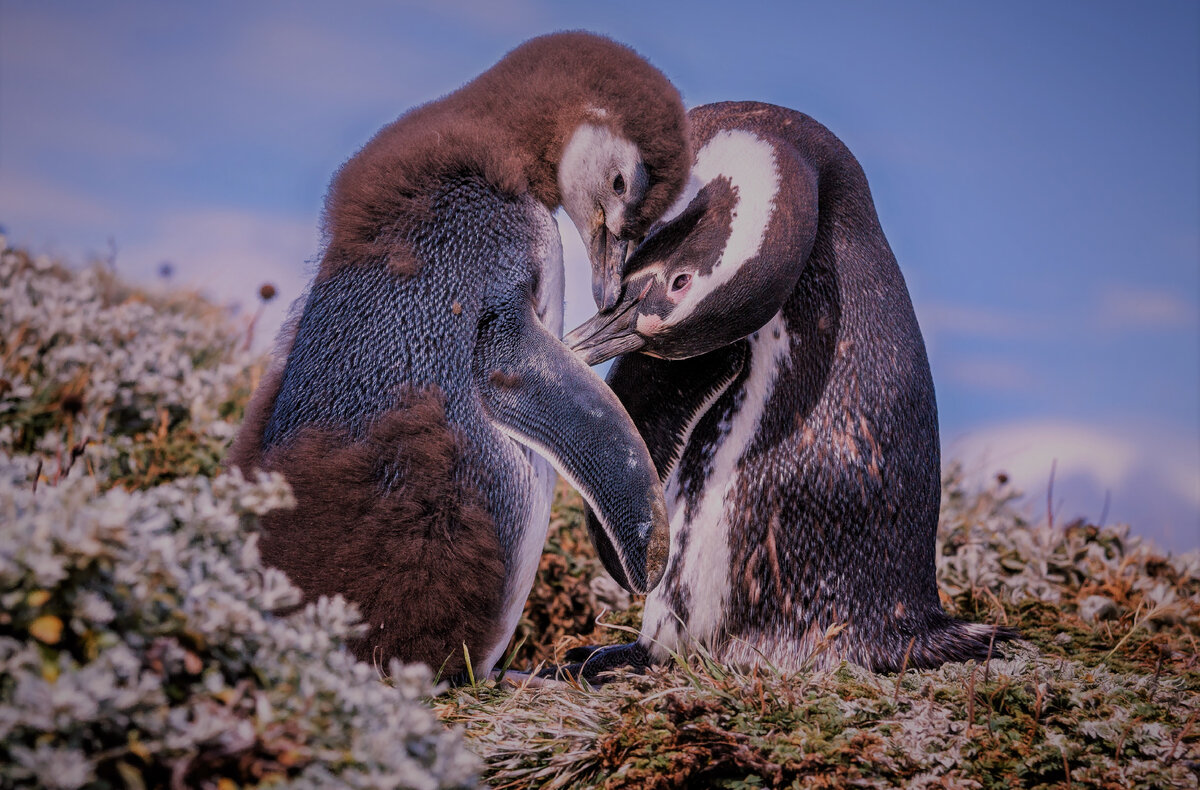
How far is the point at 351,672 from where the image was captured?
1411mm

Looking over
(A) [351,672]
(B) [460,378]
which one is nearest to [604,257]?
(B) [460,378]

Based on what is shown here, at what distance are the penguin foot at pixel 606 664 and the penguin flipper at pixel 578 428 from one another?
0.43 m

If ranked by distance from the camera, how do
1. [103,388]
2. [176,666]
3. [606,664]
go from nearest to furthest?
[176,666] → [606,664] → [103,388]

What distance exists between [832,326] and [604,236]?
0.75 metres

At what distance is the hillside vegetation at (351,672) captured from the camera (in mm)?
1166

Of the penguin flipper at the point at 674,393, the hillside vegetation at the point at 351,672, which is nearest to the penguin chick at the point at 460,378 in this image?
the hillside vegetation at the point at 351,672

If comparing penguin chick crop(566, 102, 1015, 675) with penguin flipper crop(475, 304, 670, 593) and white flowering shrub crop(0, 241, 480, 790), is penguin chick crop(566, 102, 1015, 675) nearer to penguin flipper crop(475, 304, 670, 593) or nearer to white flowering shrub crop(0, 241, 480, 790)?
penguin flipper crop(475, 304, 670, 593)

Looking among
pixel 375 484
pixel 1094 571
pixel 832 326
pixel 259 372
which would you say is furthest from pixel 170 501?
pixel 1094 571

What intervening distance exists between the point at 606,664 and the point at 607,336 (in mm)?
1013

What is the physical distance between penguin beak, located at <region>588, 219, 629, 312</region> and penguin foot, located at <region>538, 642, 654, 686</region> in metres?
1.07

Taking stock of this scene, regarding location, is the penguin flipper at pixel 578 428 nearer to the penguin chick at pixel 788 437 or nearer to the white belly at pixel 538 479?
the white belly at pixel 538 479

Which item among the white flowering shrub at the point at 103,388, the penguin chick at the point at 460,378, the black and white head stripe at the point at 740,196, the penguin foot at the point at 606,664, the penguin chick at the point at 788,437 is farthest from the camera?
the white flowering shrub at the point at 103,388

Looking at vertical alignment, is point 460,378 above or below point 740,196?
below

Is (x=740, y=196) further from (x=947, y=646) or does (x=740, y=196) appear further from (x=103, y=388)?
(x=103, y=388)
